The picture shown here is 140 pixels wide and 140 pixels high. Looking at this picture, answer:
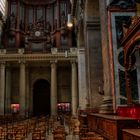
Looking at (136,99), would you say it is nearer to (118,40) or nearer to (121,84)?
(121,84)

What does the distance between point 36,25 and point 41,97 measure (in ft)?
31.3

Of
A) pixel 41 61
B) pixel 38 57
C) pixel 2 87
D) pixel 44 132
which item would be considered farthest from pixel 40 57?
pixel 44 132

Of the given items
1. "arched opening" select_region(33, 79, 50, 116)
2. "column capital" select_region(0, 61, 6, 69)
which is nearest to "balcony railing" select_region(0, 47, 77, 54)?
"column capital" select_region(0, 61, 6, 69)

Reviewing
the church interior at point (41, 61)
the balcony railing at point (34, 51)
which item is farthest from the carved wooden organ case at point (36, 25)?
the balcony railing at point (34, 51)

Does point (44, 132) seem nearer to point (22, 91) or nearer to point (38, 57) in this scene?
point (22, 91)

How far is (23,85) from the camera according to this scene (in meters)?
31.2

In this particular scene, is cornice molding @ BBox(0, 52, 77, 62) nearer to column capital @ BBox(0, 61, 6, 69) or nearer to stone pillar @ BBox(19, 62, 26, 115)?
column capital @ BBox(0, 61, 6, 69)

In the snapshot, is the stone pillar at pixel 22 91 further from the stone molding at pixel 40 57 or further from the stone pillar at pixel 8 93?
the stone pillar at pixel 8 93

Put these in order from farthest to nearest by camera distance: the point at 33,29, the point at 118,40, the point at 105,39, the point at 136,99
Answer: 1. the point at 33,29
2. the point at 105,39
3. the point at 118,40
4. the point at 136,99

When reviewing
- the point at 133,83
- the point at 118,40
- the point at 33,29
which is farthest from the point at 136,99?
the point at 33,29

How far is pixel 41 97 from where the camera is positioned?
35.5 metres

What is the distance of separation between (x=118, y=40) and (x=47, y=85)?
27535 millimetres

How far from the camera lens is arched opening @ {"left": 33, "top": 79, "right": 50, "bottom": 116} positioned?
35062 mm

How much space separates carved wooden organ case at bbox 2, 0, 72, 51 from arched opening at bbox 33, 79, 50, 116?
5.44m
